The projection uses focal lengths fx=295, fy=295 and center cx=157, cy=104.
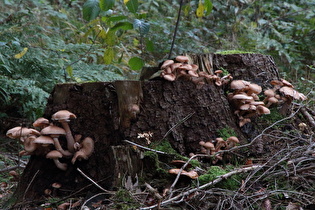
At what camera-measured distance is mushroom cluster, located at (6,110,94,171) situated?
3.11m

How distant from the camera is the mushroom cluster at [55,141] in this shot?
3109 mm

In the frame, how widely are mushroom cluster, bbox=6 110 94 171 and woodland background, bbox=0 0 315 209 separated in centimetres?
112

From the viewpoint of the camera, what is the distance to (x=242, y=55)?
402cm

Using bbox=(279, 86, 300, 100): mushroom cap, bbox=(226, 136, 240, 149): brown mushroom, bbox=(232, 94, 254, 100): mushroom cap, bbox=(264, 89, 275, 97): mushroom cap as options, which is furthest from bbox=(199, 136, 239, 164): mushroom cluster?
bbox=(279, 86, 300, 100): mushroom cap

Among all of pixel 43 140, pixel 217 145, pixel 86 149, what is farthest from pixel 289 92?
pixel 43 140

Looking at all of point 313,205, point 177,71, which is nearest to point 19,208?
point 177,71

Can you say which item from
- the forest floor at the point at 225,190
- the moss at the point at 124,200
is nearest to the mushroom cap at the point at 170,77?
the forest floor at the point at 225,190

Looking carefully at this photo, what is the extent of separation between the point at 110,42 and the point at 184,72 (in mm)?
1405

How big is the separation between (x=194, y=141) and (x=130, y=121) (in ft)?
2.46

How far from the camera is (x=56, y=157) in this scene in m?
3.16

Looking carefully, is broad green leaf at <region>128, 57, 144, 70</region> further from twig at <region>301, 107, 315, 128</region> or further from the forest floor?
twig at <region>301, 107, 315, 128</region>

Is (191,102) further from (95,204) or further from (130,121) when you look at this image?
(95,204)

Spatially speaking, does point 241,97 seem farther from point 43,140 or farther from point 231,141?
point 43,140

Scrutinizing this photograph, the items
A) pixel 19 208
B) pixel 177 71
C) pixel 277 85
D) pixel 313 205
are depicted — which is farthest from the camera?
pixel 277 85
